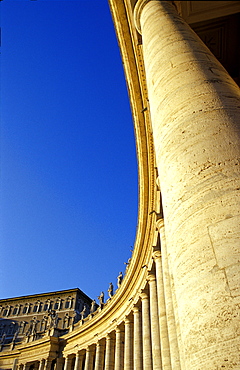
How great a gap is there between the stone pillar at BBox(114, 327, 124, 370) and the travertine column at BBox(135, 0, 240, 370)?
24953mm

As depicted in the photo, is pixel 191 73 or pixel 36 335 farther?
pixel 36 335

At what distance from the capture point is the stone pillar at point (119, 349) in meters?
26.1

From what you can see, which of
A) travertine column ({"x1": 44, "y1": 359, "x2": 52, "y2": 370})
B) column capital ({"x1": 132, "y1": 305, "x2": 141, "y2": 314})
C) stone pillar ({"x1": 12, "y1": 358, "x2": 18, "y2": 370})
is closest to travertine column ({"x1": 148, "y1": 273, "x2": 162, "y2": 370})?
column capital ({"x1": 132, "y1": 305, "x2": 141, "y2": 314})

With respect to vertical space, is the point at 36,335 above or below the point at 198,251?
above

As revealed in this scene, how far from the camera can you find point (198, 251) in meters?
4.06

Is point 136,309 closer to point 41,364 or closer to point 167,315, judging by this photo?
point 167,315

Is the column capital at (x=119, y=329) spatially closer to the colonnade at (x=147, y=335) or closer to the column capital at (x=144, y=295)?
the colonnade at (x=147, y=335)

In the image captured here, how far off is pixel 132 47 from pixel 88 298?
242ft

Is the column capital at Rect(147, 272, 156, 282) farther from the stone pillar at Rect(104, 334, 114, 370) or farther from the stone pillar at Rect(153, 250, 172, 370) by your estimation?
the stone pillar at Rect(104, 334, 114, 370)


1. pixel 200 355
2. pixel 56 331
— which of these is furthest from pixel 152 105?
pixel 56 331

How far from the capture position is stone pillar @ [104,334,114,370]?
1100 inches

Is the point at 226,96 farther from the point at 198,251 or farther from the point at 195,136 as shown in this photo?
the point at 198,251

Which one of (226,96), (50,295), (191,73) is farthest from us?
(50,295)

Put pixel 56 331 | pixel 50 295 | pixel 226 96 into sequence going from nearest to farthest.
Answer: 1. pixel 226 96
2. pixel 56 331
3. pixel 50 295
